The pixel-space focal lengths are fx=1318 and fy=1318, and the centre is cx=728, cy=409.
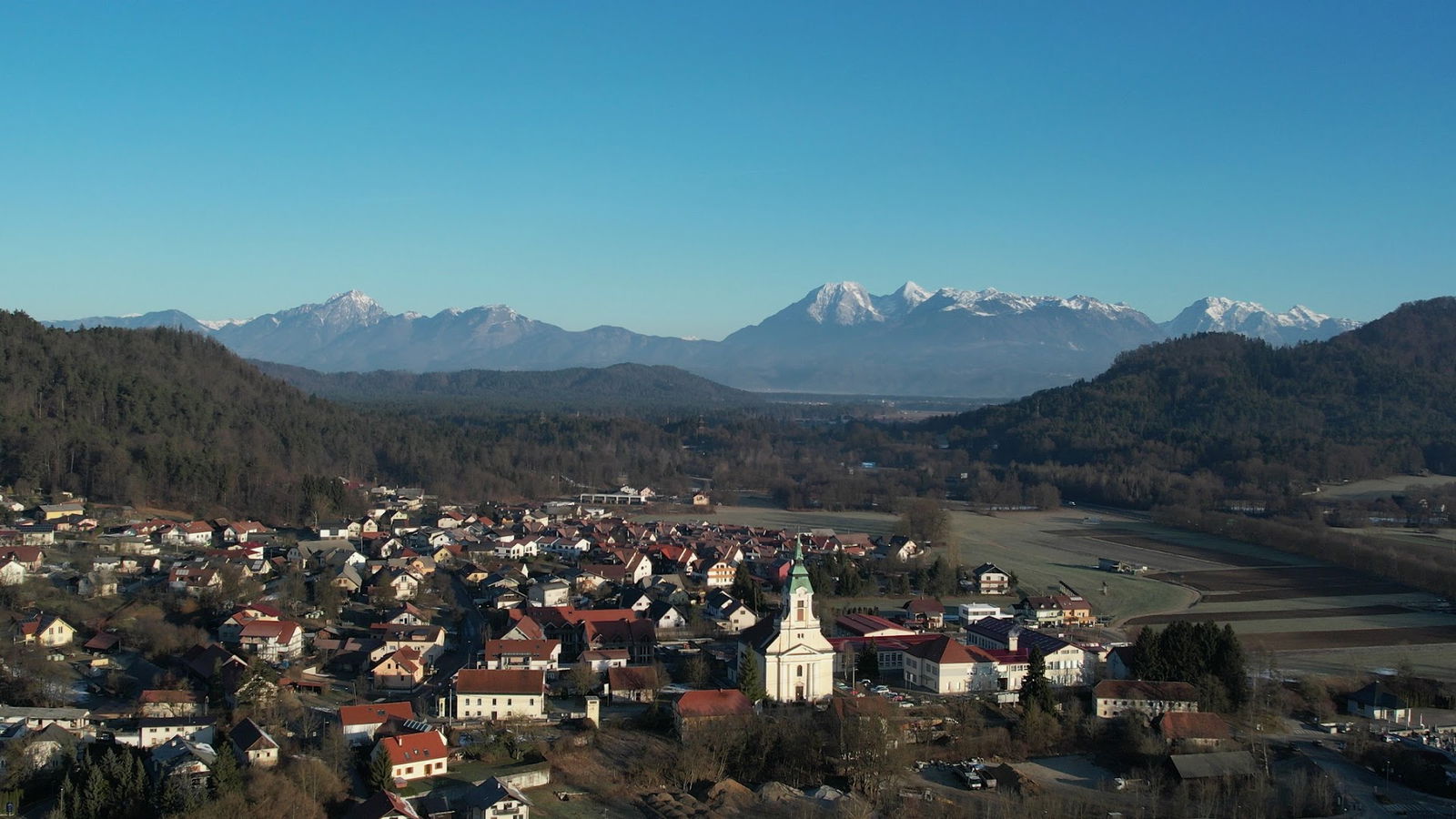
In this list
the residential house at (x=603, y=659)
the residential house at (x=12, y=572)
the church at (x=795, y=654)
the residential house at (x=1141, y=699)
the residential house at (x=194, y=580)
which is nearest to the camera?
the residential house at (x=1141, y=699)

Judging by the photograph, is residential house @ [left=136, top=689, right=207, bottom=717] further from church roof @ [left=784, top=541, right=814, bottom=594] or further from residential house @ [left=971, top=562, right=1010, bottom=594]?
residential house @ [left=971, top=562, right=1010, bottom=594]

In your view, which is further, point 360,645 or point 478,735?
point 360,645

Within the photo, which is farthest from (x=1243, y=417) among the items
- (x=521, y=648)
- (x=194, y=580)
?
(x=194, y=580)

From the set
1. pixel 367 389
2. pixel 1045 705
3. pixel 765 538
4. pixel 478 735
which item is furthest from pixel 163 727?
pixel 367 389

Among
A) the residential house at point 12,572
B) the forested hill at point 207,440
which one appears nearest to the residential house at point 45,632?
the residential house at point 12,572

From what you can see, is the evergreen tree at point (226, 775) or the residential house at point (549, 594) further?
the residential house at point (549, 594)

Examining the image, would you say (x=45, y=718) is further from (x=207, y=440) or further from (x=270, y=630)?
(x=207, y=440)

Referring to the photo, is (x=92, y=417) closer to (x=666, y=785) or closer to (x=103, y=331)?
(x=103, y=331)

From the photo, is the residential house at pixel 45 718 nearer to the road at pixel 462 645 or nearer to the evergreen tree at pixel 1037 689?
the road at pixel 462 645
